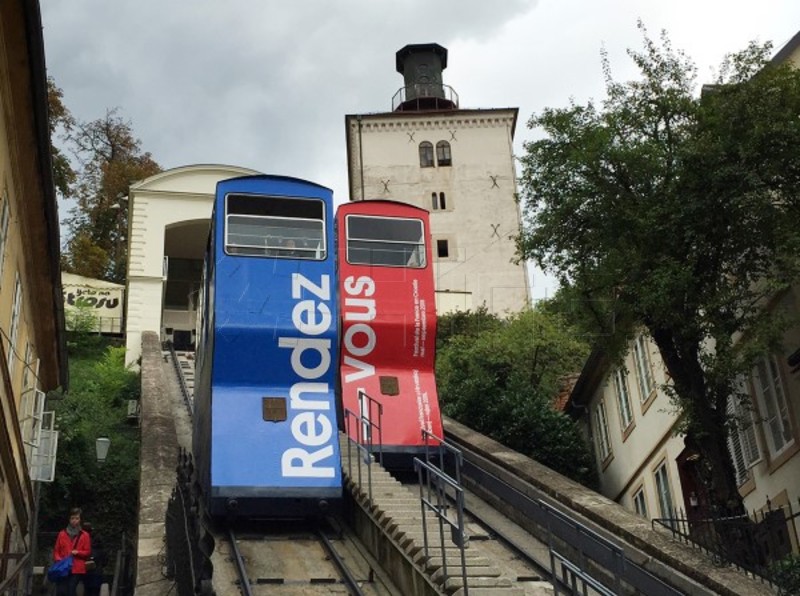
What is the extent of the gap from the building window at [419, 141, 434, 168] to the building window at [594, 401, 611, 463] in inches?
1351

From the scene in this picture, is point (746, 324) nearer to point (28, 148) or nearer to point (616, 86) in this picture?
point (616, 86)

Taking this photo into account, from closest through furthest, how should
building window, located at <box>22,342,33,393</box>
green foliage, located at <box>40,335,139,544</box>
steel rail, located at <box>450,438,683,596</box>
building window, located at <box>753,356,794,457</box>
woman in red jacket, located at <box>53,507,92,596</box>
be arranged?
1. steel rail, located at <box>450,438,683,596</box>
2. woman in red jacket, located at <box>53,507,92,596</box>
3. building window, located at <box>753,356,794,457</box>
4. building window, located at <box>22,342,33,393</box>
5. green foliage, located at <box>40,335,139,544</box>

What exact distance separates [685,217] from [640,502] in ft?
31.7

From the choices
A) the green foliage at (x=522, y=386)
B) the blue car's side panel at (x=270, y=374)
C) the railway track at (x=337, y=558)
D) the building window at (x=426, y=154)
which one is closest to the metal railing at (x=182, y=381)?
the green foliage at (x=522, y=386)

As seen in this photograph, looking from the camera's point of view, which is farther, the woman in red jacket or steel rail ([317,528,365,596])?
the woman in red jacket

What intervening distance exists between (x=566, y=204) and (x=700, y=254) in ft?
6.65

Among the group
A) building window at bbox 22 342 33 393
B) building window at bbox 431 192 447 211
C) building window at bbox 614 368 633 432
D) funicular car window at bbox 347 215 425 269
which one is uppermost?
building window at bbox 431 192 447 211

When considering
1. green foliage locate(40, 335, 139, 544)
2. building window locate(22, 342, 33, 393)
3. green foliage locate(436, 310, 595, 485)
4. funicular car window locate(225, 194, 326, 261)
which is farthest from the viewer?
green foliage locate(436, 310, 595, 485)

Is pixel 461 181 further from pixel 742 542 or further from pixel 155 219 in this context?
pixel 742 542

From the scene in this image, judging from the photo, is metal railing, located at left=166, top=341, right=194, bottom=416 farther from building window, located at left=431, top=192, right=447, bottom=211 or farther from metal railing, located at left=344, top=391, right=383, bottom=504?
building window, located at left=431, top=192, right=447, bottom=211

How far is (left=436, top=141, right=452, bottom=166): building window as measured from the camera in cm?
5662

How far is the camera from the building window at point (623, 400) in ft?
68.9

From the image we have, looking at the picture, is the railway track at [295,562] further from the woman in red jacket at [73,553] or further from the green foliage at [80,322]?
the green foliage at [80,322]

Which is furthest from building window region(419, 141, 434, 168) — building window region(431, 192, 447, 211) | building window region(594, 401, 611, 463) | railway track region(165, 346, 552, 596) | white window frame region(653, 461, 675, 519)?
railway track region(165, 346, 552, 596)
